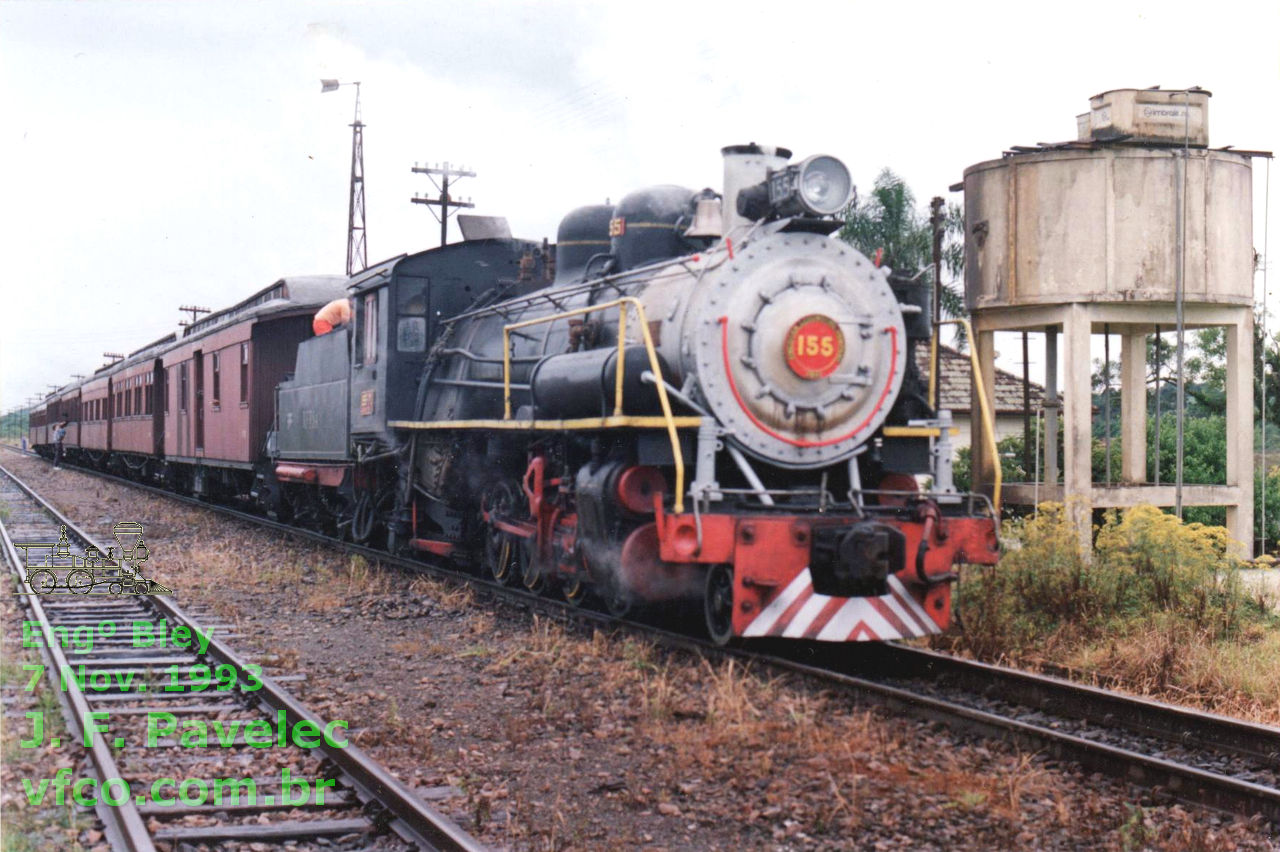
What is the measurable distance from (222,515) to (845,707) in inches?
608

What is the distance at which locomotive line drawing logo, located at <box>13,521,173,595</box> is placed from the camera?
11.2 meters

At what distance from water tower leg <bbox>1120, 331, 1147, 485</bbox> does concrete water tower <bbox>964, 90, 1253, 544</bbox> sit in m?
1.44

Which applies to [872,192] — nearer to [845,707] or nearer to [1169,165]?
[1169,165]

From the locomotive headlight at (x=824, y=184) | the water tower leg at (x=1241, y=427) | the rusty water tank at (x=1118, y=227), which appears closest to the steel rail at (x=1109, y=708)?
the locomotive headlight at (x=824, y=184)

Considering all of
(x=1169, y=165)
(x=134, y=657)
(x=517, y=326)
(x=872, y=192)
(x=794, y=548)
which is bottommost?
(x=134, y=657)

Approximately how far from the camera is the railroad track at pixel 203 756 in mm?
4582

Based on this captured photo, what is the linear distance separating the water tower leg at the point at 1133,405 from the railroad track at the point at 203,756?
33.0ft

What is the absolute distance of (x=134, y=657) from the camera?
8086 mm

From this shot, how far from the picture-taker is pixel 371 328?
41.9 ft

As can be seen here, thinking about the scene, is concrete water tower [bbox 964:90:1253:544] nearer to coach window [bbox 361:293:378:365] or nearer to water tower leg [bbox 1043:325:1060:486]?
water tower leg [bbox 1043:325:1060:486]

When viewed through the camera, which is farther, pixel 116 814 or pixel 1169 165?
pixel 1169 165

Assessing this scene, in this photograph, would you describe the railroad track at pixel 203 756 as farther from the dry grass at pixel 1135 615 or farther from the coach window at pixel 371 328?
the dry grass at pixel 1135 615

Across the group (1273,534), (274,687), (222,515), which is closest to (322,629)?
(274,687)

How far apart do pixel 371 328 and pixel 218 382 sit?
28.3ft
